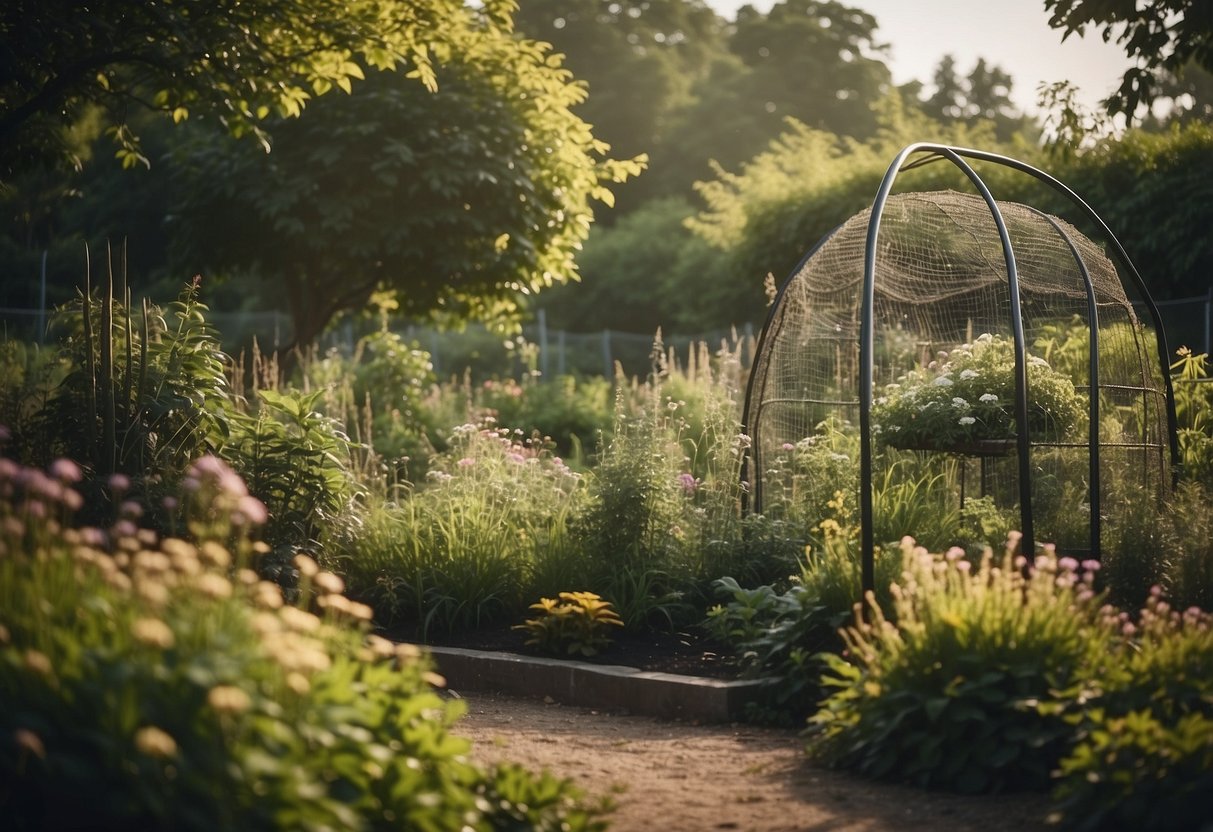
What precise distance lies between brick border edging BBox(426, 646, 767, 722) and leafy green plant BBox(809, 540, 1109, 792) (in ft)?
3.14

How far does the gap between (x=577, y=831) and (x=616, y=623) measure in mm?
2507

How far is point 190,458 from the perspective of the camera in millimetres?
5828

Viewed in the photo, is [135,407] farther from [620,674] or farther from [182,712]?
[182,712]

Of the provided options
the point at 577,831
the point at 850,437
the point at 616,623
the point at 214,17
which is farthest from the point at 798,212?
the point at 577,831

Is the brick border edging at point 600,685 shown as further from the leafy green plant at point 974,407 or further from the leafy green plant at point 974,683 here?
the leafy green plant at point 974,407

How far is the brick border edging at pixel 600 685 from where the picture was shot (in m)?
4.82

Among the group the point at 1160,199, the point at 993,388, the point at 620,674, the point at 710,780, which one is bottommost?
the point at 710,780

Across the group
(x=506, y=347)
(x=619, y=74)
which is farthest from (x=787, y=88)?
(x=506, y=347)

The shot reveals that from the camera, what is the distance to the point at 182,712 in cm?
228

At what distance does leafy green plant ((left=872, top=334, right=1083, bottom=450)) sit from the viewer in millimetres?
6047

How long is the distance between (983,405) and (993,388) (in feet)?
0.46

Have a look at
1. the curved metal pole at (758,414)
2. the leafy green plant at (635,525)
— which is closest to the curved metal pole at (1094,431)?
the curved metal pole at (758,414)

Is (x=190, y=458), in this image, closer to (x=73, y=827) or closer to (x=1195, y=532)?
(x=73, y=827)

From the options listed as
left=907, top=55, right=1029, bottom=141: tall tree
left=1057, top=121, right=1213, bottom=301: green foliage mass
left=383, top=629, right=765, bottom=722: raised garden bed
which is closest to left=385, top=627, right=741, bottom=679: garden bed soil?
left=383, top=629, right=765, bottom=722: raised garden bed
